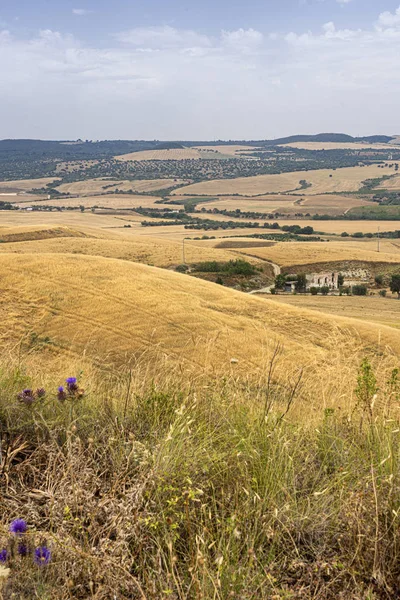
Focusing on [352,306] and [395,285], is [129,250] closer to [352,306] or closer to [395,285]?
[395,285]

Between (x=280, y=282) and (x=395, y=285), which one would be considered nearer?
(x=395, y=285)

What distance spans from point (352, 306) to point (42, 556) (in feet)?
191

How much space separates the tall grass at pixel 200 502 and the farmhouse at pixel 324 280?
3094 inches

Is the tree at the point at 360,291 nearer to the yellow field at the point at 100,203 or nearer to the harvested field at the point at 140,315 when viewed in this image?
the harvested field at the point at 140,315

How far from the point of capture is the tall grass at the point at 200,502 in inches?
109

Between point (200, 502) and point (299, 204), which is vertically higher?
point (200, 502)

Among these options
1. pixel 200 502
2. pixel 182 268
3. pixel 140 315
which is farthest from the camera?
pixel 182 268

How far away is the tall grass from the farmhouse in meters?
78.6

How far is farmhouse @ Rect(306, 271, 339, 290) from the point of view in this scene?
3275 inches

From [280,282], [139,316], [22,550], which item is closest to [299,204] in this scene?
[280,282]

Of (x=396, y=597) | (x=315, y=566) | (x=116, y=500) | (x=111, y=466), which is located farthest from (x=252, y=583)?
(x=111, y=466)

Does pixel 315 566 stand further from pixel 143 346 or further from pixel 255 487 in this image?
pixel 143 346

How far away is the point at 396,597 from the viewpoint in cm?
283

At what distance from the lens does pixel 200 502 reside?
131 inches
